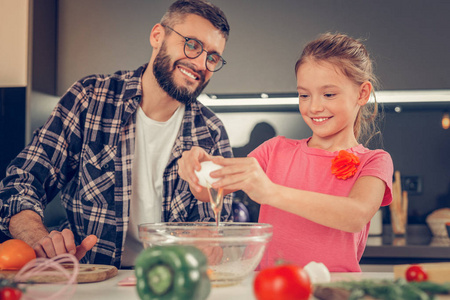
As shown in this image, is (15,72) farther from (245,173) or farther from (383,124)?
(383,124)

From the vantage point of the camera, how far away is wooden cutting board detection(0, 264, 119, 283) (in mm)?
897

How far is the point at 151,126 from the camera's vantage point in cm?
176

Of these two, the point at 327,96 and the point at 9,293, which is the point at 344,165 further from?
the point at 9,293

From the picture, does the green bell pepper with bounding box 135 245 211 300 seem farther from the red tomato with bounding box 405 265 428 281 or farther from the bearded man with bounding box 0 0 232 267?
the bearded man with bounding box 0 0 232 267

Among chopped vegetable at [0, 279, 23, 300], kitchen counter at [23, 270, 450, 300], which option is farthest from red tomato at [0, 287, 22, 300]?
kitchen counter at [23, 270, 450, 300]

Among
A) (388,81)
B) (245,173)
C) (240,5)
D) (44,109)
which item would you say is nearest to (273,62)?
(240,5)

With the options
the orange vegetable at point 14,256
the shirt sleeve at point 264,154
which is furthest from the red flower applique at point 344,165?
the orange vegetable at point 14,256

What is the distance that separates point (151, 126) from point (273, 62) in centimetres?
87

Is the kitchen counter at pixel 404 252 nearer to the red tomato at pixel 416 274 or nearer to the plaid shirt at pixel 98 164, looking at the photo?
the plaid shirt at pixel 98 164

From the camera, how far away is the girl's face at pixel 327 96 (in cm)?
133

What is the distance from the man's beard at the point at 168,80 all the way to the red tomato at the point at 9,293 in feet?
3.73

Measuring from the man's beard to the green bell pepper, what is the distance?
3.63 feet

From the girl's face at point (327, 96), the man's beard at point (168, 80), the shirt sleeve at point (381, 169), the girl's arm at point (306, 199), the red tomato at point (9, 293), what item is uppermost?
the man's beard at point (168, 80)

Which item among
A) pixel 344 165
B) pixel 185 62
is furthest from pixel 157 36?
pixel 344 165
